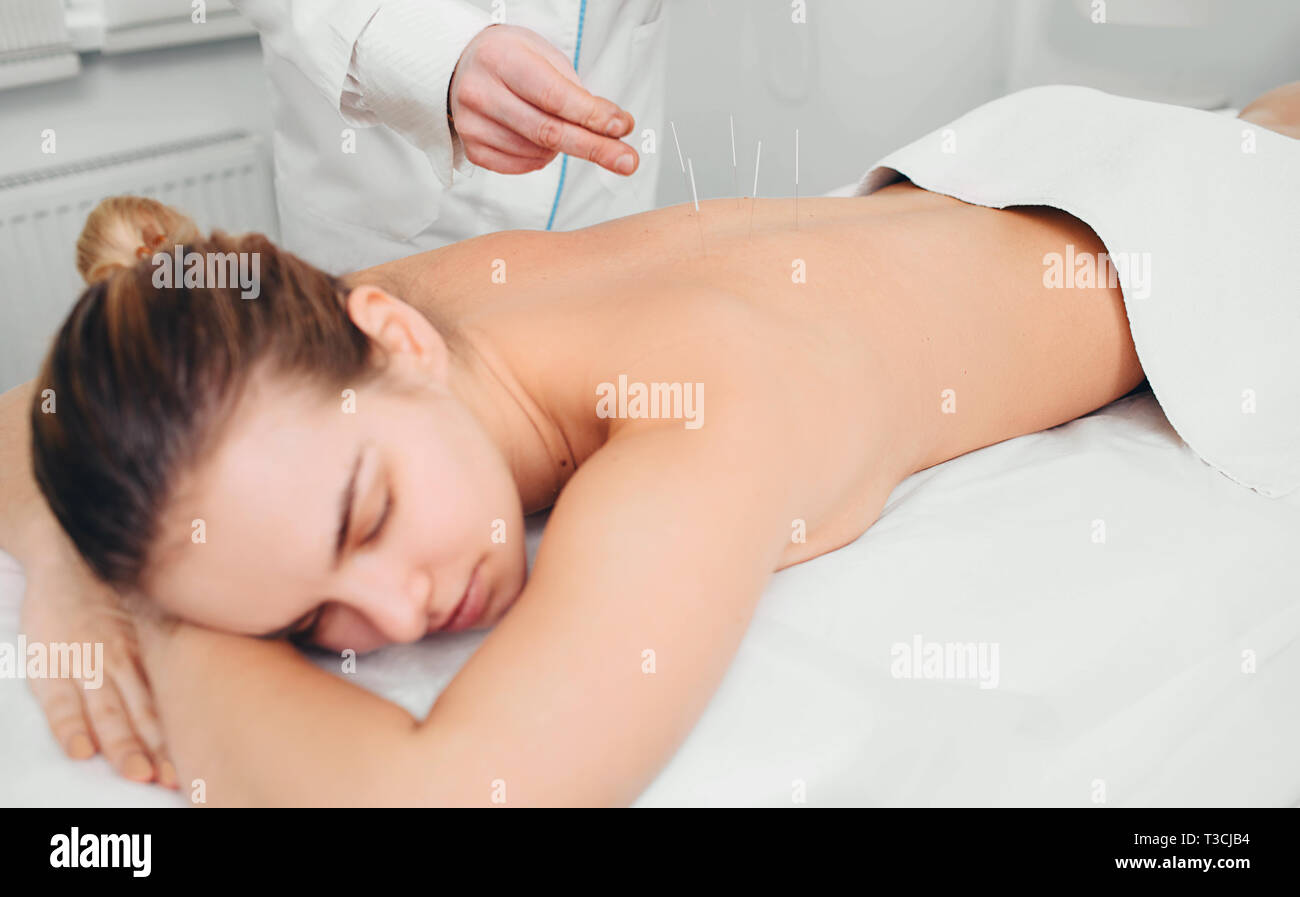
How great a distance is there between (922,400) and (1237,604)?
0.29 metres

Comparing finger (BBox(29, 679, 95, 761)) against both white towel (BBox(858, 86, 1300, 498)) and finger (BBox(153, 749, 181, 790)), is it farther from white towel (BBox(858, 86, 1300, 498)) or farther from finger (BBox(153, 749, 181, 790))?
white towel (BBox(858, 86, 1300, 498))

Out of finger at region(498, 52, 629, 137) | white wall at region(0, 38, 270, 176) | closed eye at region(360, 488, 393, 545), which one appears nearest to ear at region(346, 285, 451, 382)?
closed eye at region(360, 488, 393, 545)

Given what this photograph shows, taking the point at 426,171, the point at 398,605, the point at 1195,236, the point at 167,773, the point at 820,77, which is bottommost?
the point at 167,773

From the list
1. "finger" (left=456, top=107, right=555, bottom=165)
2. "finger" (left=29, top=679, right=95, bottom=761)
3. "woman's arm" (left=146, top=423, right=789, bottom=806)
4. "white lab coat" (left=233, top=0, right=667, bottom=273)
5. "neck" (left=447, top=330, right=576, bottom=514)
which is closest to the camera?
"woman's arm" (left=146, top=423, right=789, bottom=806)

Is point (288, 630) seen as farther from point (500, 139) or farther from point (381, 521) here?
point (500, 139)

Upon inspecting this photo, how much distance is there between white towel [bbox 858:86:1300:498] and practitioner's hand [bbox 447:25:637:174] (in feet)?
1.39

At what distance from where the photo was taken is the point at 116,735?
0.73 meters

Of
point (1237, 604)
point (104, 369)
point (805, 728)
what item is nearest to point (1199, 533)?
point (1237, 604)

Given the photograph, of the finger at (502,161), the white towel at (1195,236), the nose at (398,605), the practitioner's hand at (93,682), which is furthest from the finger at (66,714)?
the white towel at (1195,236)

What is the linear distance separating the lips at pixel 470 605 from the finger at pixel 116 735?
21 cm

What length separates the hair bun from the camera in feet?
2.94

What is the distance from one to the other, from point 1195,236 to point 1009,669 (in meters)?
0.55

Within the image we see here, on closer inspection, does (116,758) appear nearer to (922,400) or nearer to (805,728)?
(805,728)

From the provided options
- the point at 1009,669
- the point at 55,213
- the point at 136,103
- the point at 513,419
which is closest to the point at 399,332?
the point at 513,419
